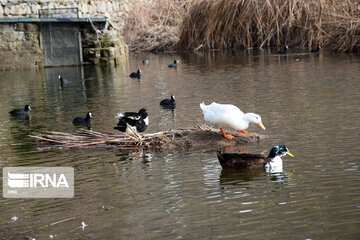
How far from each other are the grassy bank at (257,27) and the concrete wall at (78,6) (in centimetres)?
212

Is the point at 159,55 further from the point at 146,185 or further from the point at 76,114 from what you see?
the point at 146,185

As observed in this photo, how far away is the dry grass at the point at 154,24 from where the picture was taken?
110 ft

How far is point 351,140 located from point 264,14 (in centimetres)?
1973

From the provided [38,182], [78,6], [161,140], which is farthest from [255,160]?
[78,6]

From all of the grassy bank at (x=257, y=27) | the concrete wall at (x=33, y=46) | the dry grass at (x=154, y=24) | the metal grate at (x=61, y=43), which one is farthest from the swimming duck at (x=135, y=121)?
the dry grass at (x=154, y=24)

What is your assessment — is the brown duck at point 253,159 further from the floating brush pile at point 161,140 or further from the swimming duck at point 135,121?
the swimming duck at point 135,121

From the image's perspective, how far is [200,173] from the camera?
840 cm

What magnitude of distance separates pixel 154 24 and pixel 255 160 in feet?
88.1

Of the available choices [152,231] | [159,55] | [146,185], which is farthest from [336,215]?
[159,55]

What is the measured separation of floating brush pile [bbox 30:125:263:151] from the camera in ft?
33.4

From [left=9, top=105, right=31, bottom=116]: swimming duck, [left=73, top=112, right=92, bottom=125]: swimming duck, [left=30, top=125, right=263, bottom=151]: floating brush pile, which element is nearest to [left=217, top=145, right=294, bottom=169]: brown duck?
[left=30, top=125, right=263, bottom=151]: floating brush pile

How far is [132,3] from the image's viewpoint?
3616 centimetres

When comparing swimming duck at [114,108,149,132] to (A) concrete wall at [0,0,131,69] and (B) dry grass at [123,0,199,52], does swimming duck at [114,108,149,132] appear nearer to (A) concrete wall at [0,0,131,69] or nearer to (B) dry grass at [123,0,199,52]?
(A) concrete wall at [0,0,131,69]

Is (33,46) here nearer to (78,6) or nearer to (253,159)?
(78,6)
